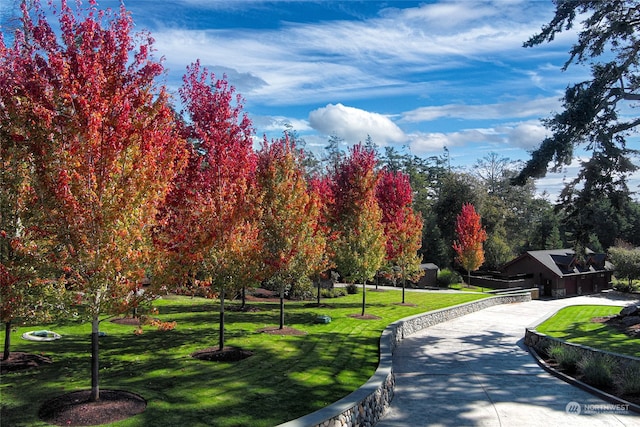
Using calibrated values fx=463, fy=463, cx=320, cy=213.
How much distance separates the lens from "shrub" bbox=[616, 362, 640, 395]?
1176 cm

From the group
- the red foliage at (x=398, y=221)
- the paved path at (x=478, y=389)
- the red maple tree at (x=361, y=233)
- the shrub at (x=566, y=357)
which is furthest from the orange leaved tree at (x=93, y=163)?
the red foliage at (x=398, y=221)

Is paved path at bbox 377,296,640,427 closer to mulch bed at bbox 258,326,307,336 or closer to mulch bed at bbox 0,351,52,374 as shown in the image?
mulch bed at bbox 258,326,307,336

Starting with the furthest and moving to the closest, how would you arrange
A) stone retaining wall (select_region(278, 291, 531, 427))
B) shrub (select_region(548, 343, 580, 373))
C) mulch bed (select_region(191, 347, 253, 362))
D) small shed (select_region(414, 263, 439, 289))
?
1. small shed (select_region(414, 263, 439, 289))
2. shrub (select_region(548, 343, 580, 373))
3. mulch bed (select_region(191, 347, 253, 362))
4. stone retaining wall (select_region(278, 291, 531, 427))

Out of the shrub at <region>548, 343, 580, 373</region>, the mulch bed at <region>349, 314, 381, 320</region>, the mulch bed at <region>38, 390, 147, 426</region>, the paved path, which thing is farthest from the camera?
the mulch bed at <region>349, 314, 381, 320</region>

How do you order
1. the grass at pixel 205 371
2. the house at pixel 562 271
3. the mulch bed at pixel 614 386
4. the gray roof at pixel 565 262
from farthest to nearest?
1. the gray roof at pixel 565 262
2. the house at pixel 562 271
3. the mulch bed at pixel 614 386
4. the grass at pixel 205 371

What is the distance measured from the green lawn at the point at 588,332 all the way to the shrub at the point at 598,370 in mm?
1532

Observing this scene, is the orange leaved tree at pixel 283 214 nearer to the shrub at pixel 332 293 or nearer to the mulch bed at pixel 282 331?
the mulch bed at pixel 282 331

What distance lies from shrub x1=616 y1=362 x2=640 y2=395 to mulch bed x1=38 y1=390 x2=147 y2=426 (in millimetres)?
11675

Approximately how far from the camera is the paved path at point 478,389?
10422 mm

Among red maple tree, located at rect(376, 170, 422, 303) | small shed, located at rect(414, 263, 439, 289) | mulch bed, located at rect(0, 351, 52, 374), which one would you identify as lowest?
mulch bed, located at rect(0, 351, 52, 374)

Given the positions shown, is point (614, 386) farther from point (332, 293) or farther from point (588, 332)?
point (332, 293)

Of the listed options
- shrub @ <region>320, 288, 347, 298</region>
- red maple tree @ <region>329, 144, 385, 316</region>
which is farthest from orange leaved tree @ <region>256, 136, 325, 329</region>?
shrub @ <region>320, 288, 347, 298</region>

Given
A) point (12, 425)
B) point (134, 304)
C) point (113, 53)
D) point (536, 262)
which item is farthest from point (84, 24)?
point (536, 262)

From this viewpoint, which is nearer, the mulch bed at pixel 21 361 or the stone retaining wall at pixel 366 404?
the stone retaining wall at pixel 366 404
